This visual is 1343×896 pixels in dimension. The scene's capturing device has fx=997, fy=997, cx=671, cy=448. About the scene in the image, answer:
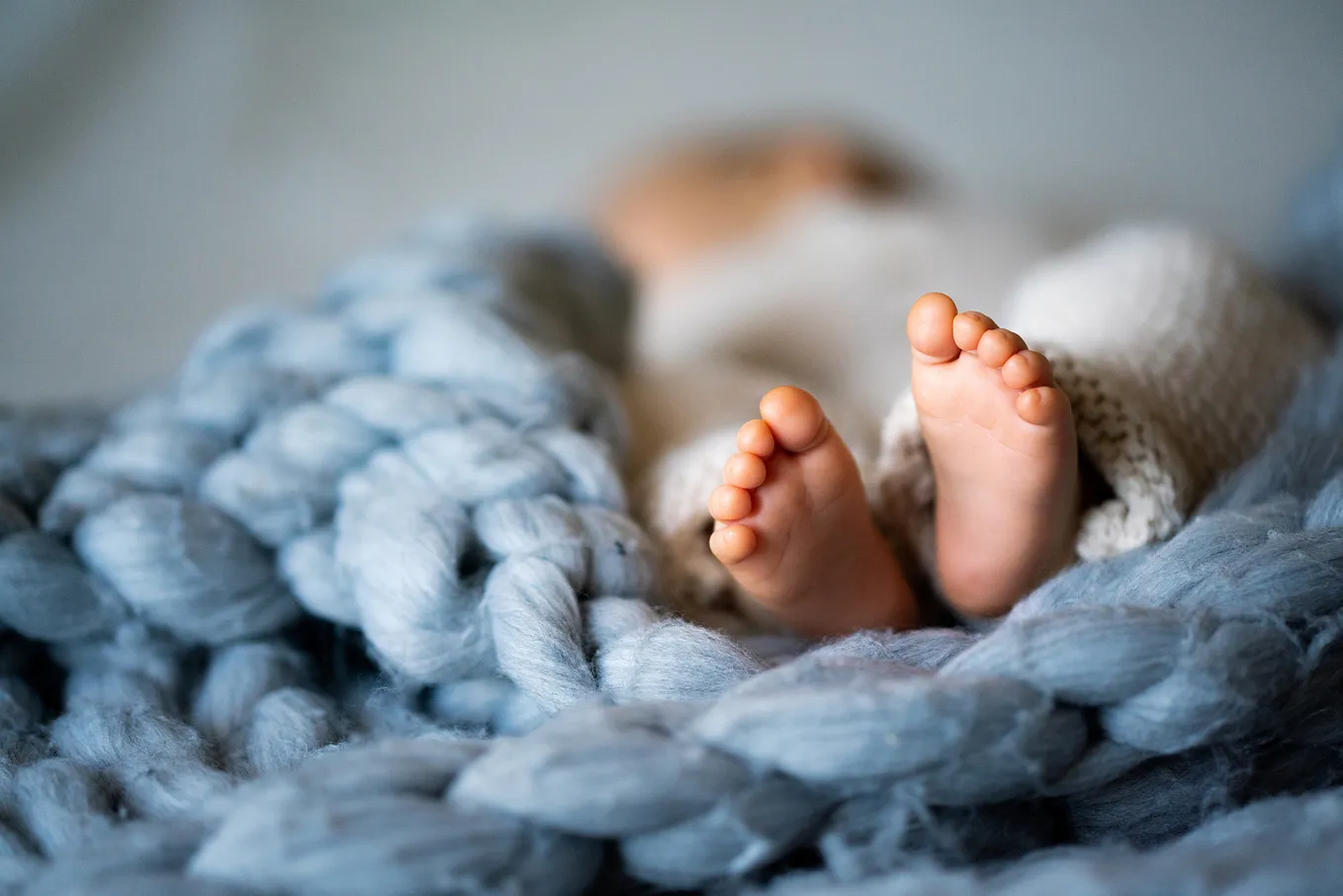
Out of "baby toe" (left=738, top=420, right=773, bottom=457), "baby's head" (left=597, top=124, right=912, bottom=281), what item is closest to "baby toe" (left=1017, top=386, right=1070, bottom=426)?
"baby toe" (left=738, top=420, right=773, bottom=457)

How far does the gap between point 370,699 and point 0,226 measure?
1.11m

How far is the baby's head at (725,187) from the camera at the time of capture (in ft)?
4.52

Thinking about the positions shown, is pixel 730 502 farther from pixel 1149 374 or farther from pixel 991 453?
pixel 1149 374

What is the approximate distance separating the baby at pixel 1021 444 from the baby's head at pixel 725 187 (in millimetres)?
654

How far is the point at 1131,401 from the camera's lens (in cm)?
51

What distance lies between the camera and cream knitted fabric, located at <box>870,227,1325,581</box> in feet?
1.62

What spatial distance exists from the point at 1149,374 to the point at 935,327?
7.5 inches

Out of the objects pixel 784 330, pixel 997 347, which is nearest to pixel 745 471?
pixel 997 347

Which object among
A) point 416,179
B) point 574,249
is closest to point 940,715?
point 574,249

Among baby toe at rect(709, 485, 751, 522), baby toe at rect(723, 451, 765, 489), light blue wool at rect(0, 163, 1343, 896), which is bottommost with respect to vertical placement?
light blue wool at rect(0, 163, 1343, 896)

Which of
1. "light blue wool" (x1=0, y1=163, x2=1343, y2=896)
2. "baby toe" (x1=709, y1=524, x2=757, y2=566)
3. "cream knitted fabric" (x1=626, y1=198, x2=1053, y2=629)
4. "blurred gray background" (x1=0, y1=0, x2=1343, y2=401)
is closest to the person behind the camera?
"light blue wool" (x1=0, y1=163, x2=1343, y2=896)

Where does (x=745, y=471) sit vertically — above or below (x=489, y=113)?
below

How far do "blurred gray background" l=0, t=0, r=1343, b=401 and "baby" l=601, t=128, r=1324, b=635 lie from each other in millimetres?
852

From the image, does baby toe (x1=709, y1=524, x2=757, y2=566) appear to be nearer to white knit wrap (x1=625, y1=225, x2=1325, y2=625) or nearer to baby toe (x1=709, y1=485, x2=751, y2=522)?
baby toe (x1=709, y1=485, x2=751, y2=522)
